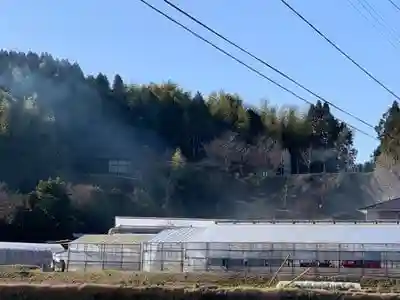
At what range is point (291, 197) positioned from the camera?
266ft

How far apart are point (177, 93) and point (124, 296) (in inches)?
2948

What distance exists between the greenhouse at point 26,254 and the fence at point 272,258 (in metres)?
8.72

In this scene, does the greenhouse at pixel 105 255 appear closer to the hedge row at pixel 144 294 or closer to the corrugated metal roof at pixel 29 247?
the corrugated metal roof at pixel 29 247

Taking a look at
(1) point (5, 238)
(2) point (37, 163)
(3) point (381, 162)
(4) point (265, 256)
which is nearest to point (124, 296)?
(4) point (265, 256)

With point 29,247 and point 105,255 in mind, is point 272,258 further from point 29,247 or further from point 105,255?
point 29,247

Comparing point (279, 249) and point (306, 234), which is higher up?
point (306, 234)

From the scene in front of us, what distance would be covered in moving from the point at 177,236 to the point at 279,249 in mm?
5749

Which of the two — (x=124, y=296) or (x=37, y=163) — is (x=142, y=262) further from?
(x=37, y=163)

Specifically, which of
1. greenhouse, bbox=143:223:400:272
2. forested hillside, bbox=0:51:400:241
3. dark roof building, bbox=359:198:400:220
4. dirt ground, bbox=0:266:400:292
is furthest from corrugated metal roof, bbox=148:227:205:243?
forested hillside, bbox=0:51:400:241

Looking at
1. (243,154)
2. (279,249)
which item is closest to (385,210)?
(279,249)

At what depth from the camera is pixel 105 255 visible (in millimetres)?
37375

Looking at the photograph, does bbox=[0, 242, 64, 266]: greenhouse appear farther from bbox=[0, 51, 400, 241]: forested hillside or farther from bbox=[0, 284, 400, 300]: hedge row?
bbox=[0, 284, 400, 300]: hedge row

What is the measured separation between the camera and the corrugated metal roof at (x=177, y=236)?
3512 centimetres

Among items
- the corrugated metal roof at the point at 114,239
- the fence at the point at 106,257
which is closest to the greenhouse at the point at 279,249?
the fence at the point at 106,257
